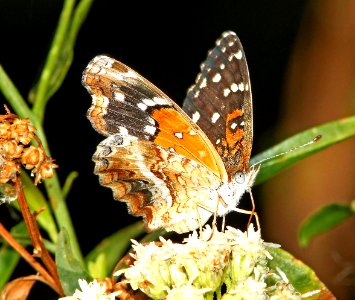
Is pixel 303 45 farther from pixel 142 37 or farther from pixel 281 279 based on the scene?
pixel 281 279

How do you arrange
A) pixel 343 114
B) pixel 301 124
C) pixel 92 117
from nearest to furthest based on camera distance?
pixel 92 117, pixel 343 114, pixel 301 124

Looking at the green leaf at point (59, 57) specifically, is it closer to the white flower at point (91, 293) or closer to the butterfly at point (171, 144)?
the butterfly at point (171, 144)

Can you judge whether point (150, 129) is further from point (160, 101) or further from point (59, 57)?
point (59, 57)

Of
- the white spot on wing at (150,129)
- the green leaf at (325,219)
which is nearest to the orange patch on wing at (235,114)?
the white spot on wing at (150,129)

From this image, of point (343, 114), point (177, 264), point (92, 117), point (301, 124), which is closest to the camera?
point (177, 264)

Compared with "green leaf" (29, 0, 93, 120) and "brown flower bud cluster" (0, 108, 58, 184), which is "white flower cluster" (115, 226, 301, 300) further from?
"green leaf" (29, 0, 93, 120)

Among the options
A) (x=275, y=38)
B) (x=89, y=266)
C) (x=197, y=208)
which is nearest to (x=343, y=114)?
(x=275, y=38)

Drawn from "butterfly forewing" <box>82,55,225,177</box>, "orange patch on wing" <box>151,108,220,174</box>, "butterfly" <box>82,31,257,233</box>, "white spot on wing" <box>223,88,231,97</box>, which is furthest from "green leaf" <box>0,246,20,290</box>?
"white spot on wing" <box>223,88,231,97</box>
